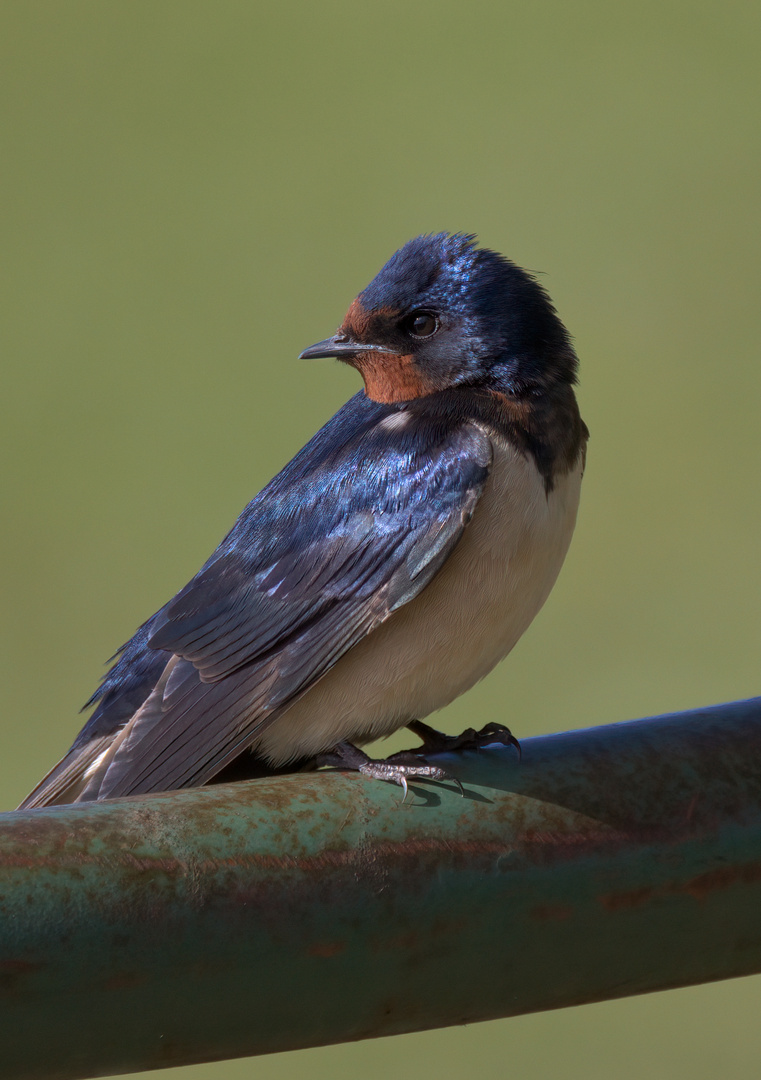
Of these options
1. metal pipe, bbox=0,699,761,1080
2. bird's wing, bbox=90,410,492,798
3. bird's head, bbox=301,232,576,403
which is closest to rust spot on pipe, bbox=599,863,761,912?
metal pipe, bbox=0,699,761,1080

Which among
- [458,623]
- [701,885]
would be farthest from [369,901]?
[458,623]

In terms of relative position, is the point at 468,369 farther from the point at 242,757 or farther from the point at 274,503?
the point at 242,757

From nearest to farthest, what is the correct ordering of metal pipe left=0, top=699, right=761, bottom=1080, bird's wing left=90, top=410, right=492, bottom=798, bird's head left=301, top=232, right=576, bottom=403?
metal pipe left=0, top=699, right=761, bottom=1080
bird's wing left=90, top=410, right=492, bottom=798
bird's head left=301, top=232, right=576, bottom=403

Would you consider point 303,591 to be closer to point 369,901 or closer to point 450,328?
point 450,328

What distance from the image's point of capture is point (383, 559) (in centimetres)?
204

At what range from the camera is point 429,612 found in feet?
6.73

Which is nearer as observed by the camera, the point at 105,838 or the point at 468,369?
the point at 105,838

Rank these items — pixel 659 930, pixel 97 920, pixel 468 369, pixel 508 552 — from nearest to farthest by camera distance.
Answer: pixel 97 920 < pixel 659 930 < pixel 508 552 < pixel 468 369

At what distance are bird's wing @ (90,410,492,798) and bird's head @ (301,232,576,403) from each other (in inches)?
4.4

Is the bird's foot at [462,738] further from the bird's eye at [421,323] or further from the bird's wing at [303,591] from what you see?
the bird's eye at [421,323]

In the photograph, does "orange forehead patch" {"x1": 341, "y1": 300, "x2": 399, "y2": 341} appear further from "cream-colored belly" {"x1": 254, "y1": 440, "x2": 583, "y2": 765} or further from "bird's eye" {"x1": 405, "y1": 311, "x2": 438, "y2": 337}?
"cream-colored belly" {"x1": 254, "y1": 440, "x2": 583, "y2": 765}

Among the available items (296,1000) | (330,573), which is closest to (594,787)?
(296,1000)

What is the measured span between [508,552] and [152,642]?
1.86ft

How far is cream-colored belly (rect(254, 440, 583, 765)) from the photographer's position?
2.04 m
